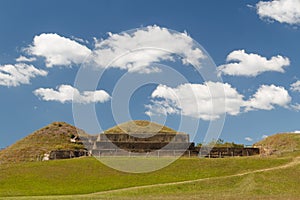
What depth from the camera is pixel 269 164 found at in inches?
2199

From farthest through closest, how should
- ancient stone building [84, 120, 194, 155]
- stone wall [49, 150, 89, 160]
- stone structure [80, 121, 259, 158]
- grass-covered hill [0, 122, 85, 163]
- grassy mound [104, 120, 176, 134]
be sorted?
grassy mound [104, 120, 176, 134] < grass-covered hill [0, 122, 85, 163] < ancient stone building [84, 120, 194, 155] < stone structure [80, 121, 259, 158] < stone wall [49, 150, 89, 160]

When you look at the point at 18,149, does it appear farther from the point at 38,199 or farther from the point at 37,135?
the point at 38,199

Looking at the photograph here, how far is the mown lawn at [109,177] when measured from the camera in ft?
142

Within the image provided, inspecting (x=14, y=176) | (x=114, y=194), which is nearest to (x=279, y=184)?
(x=114, y=194)

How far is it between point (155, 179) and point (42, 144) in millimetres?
44771

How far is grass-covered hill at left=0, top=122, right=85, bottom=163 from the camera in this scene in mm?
82250

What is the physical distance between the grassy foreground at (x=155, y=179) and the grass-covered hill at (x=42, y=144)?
22.0m

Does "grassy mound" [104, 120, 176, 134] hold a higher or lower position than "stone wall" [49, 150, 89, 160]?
higher

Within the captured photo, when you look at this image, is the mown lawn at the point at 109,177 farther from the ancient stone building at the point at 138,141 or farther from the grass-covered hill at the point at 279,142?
the grass-covered hill at the point at 279,142

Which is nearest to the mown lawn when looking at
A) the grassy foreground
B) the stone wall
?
the grassy foreground

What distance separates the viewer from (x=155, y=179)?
50.8m

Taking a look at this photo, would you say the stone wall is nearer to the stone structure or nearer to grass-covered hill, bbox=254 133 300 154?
the stone structure

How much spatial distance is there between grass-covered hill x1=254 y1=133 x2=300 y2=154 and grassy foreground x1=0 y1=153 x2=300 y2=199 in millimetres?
22565

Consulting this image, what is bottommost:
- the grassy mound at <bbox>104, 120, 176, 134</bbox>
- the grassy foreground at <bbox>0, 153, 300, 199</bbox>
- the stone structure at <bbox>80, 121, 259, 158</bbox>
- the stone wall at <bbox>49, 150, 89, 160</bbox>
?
the grassy foreground at <bbox>0, 153, 300, 199</bbox>
